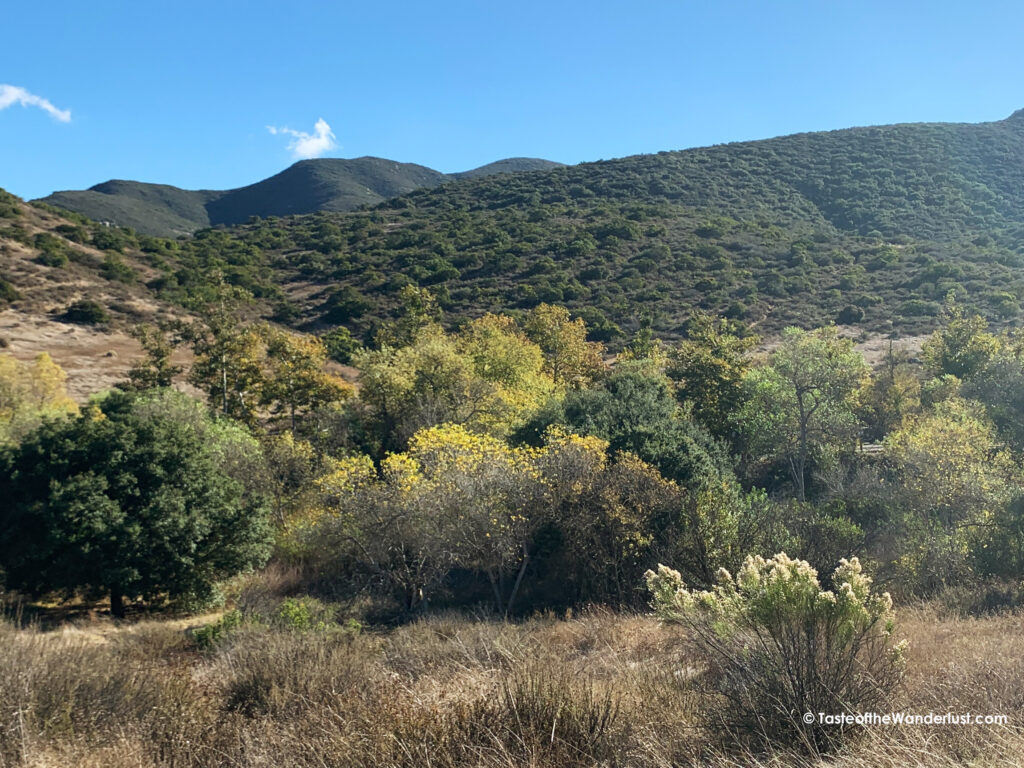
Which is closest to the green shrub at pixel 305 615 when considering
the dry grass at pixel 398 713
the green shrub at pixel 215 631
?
the green shrub at pixel 215 631

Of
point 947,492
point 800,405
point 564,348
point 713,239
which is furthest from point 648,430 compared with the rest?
point 713,239

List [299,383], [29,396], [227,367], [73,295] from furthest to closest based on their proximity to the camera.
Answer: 1. [73,295]
2. [299,383]
3. [227,367]
4. [29,396]

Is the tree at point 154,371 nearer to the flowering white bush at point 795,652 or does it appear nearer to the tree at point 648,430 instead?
the tree at point 648,430

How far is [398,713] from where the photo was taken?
198 inches

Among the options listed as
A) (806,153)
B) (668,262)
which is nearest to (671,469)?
(668,262)

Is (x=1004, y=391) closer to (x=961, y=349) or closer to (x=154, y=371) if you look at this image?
(x=961, y=349)

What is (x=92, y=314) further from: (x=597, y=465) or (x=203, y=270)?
(x=597, y=465)

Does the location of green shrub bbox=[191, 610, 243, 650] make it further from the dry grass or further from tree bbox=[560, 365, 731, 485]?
tree bbox=[560, 365, 731, 485]

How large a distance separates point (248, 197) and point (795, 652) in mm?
130487

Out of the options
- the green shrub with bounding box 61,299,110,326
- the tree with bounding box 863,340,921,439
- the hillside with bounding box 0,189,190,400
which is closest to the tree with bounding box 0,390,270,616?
the hillside with bounding box 0,189,190,400

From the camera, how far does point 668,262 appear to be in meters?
59.8

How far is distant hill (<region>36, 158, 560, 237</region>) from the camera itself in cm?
9344

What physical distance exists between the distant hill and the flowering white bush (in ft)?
326

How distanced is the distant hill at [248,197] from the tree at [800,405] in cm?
A: 8794
